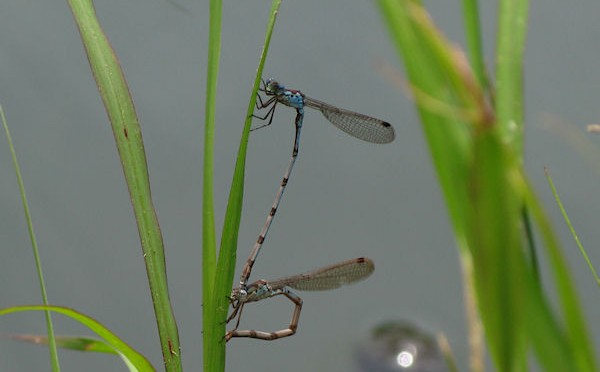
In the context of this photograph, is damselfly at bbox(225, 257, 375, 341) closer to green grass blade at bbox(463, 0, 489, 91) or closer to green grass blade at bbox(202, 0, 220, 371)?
green grass blade at bbox(202, 0, 220, 371)

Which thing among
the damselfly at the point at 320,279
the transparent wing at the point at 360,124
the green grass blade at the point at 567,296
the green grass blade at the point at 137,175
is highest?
the transparent wing at the point at 360,124

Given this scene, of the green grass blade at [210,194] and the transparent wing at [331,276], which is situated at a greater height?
the transparent wing at [331,276]

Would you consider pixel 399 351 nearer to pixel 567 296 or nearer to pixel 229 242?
pixel 229 242

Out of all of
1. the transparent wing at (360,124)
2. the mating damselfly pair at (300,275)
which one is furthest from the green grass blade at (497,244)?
the transparent wing at (360,124)

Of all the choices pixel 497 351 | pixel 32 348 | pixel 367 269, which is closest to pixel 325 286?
pixel 367 269

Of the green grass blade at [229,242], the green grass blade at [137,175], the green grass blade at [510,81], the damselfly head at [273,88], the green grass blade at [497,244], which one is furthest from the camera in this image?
the damselfly head at [273,88]

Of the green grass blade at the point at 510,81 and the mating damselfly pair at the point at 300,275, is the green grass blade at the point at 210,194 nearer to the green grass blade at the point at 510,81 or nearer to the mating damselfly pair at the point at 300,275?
the green grass blade at the point at 510,81

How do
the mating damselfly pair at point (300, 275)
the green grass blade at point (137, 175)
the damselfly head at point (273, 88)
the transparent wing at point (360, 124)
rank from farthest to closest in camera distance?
1. the transparent wing at point (360, 124)
2. the damselfly head at point (273, 88)
3. the mating damselfly pair at point (300, 275)
4. the green grass blade at point (137, 175)
